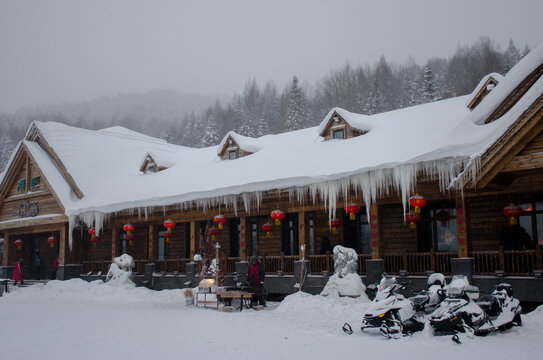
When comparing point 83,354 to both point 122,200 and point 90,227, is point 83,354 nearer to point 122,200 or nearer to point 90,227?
point 122,200

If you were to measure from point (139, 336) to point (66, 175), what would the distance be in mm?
18416

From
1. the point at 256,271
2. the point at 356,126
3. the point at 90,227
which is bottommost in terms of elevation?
the point at 256,271

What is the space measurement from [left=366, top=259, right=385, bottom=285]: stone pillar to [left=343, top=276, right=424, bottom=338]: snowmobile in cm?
550

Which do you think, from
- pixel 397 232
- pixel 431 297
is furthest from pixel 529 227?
pixel 431 297

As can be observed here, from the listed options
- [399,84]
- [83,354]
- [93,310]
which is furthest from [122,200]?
[399,84]

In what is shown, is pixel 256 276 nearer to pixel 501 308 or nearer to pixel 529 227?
pixel 501 308

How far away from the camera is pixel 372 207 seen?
1544 centimetres

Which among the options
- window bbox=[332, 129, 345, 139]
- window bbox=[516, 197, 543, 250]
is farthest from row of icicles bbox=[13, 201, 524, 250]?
window bbox=[332, 129, 345, 139]

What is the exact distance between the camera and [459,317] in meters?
8.68

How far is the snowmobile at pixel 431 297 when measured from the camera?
31.1 feet

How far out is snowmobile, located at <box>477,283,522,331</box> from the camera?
29.9ft

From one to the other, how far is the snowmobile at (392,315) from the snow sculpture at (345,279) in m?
4.70

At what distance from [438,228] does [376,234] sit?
9.25 ft

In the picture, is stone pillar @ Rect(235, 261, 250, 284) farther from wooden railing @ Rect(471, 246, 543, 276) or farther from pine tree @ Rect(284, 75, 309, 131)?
pine tree @ Rect(284, 75, 309, 131)
